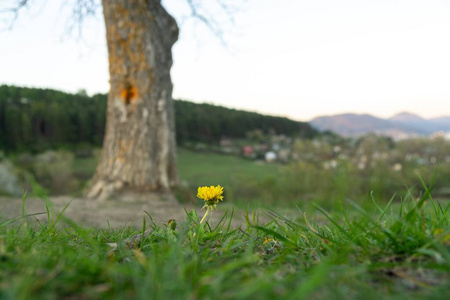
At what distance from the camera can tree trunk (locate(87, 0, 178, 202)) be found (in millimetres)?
6453

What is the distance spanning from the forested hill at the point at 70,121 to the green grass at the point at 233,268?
92.6ft

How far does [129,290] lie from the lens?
0.78 metres

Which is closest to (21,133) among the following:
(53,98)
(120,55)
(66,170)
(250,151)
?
(53,98)

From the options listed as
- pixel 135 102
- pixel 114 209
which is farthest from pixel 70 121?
pixel 114 209

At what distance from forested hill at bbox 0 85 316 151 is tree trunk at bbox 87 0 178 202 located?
22609 mm

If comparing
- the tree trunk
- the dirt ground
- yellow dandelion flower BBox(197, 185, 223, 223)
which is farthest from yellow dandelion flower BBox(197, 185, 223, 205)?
the tree trunk

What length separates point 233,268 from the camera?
3.03 ft

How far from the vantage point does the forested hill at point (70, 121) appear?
106ft

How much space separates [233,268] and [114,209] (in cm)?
498

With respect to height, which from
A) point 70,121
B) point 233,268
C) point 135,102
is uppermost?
point 135,102

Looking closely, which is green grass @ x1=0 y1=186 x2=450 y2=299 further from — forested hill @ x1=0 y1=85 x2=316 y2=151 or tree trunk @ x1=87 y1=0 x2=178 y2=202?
forested hill @ x1=0 y1=85 x2=316 y2=151

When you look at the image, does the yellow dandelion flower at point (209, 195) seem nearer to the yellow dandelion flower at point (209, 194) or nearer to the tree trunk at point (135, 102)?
the yellow dandelion flower at point (209, 194)

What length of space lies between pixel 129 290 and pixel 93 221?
4301mm

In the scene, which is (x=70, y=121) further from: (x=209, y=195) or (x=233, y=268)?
(x=233, y=268)
